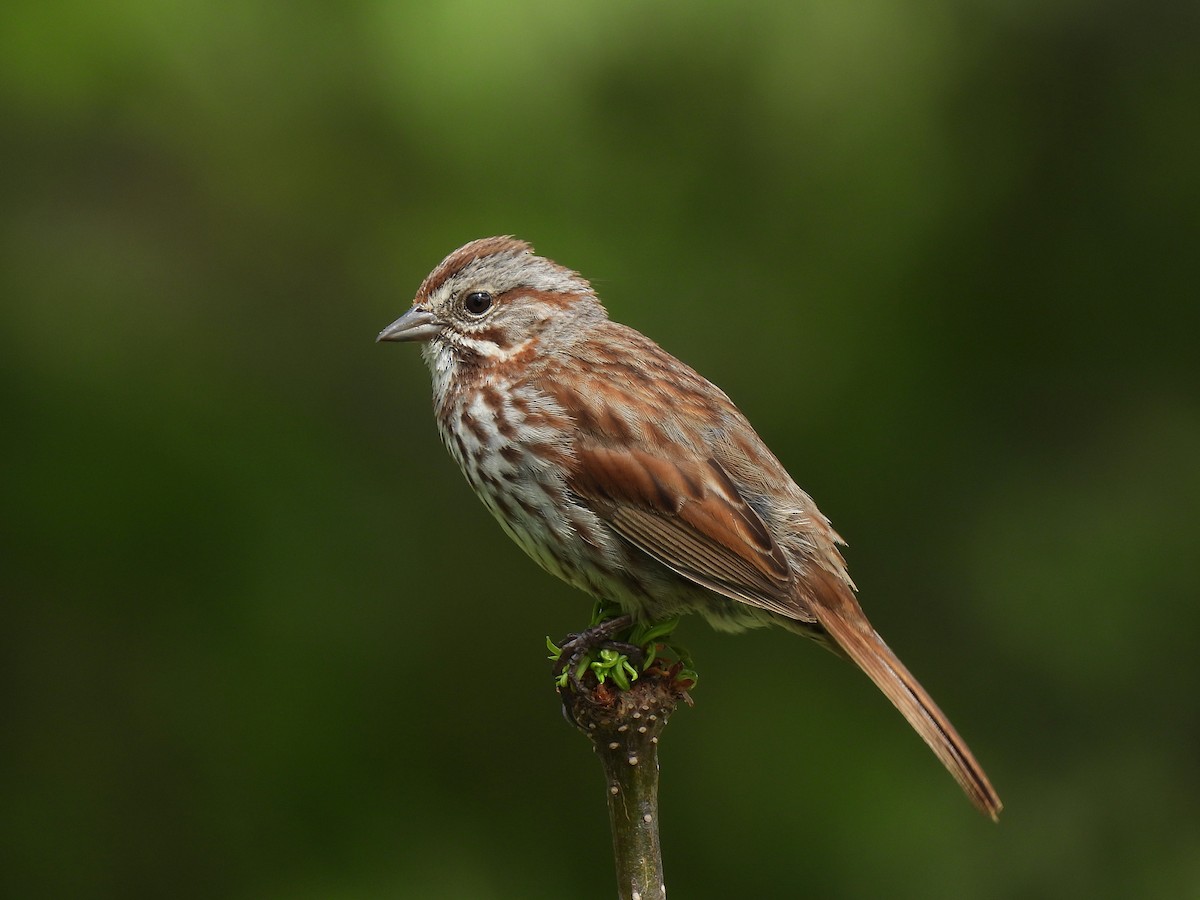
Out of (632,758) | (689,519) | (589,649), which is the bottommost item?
(632,758)

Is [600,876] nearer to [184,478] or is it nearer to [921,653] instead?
[921,653]

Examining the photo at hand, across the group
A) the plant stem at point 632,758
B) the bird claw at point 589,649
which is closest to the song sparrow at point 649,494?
the bird claw at point 589,649

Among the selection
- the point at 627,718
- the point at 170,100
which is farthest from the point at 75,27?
the point at 627,718

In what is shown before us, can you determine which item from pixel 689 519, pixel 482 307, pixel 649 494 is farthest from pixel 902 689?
pixel 482 307

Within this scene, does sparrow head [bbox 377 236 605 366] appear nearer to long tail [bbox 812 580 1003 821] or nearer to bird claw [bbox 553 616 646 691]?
bird claw [bbox 553 616 646 691]

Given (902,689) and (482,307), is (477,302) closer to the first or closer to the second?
(482,307)
